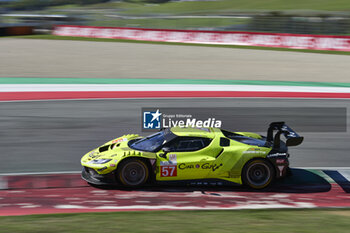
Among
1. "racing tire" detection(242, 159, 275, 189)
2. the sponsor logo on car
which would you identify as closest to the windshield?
the sponsor logo on car

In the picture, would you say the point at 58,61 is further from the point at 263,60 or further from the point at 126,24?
the point at 126,24

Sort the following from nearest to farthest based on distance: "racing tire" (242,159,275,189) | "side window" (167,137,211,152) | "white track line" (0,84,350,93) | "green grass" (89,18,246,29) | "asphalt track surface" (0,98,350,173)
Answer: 1. "side window" (167,137,211,152)
2. "racing tire" (242,159,275,189)
3. "asphalt track surface" (0,98,350,173)
4. "white track line" (0,84,350,93)
5. "green grass" (89,18,246,29)

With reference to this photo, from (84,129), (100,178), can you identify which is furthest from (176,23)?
(100,178)

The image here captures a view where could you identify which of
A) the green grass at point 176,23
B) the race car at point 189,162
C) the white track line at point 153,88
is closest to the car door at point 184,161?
the race car at point 189,162

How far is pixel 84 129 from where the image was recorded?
41.9ft

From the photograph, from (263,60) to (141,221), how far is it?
19.4m

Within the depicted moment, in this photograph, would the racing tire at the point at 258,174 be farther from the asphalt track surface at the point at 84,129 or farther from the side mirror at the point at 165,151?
the asphalt track surface at the point at 84,129

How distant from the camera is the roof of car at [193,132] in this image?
9070 mm

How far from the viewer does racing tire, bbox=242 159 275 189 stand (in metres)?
9.05

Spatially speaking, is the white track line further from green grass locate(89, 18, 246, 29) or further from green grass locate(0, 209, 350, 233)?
green grass locate(89, 18, 246, 29)

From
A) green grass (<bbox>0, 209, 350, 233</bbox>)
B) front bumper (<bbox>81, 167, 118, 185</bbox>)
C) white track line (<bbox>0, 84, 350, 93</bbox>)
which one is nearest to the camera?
green grass (<bbox>0, 209, 350, 233</bbox>)

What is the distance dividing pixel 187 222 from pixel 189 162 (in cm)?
177

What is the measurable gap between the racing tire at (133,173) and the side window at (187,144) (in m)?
0.65

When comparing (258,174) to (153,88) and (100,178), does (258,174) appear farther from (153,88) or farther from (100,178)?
(153,88)
